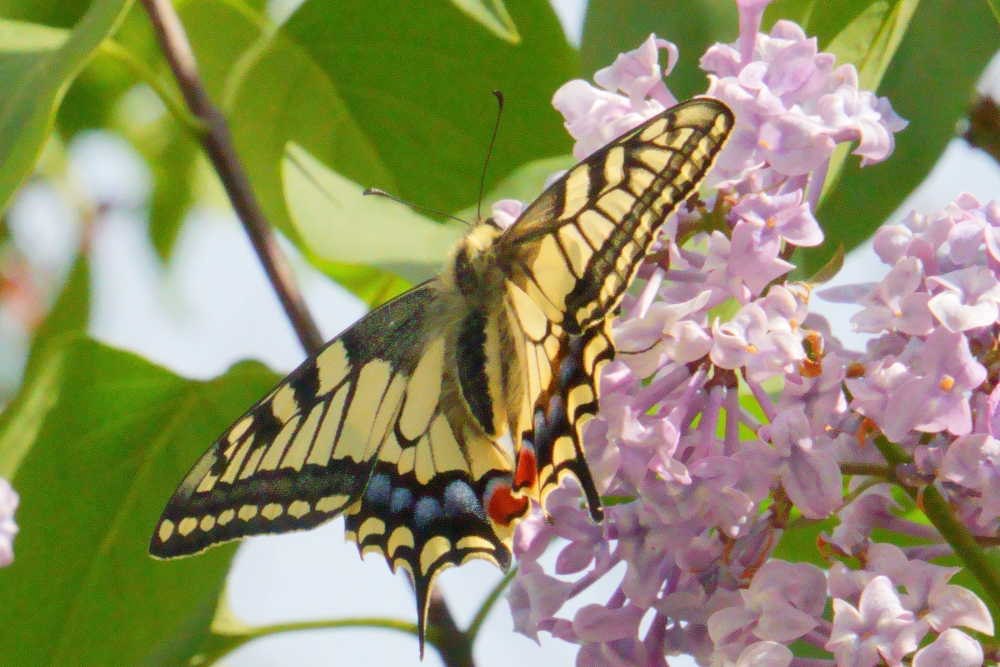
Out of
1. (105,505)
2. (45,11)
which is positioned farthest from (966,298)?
(45,11)

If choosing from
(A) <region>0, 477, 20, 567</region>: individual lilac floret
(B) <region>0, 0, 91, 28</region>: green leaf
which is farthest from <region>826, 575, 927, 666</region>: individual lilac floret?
(B) <region>0, 0, 91, 28</region>: green leaf

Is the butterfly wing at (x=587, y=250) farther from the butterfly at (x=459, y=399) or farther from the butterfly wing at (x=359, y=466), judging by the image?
the butterfly wing at (x=359, y=466)

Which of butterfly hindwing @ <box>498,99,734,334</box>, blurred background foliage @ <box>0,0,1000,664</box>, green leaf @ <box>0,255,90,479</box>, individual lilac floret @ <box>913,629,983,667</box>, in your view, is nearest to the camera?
individual lilac floret @ <box>913,629,983,667</box>

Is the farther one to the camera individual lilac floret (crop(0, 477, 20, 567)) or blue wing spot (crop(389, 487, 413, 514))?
individual lilac floret (crop(0, 477, 20, 567))

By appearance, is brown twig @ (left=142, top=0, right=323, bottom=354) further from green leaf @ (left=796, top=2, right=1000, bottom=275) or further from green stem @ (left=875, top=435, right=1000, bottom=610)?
green stem @ (left=875, top=435, right=1000, bottom=610)

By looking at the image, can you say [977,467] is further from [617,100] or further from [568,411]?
[617,100]

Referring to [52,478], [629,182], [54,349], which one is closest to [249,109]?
[54,349]
